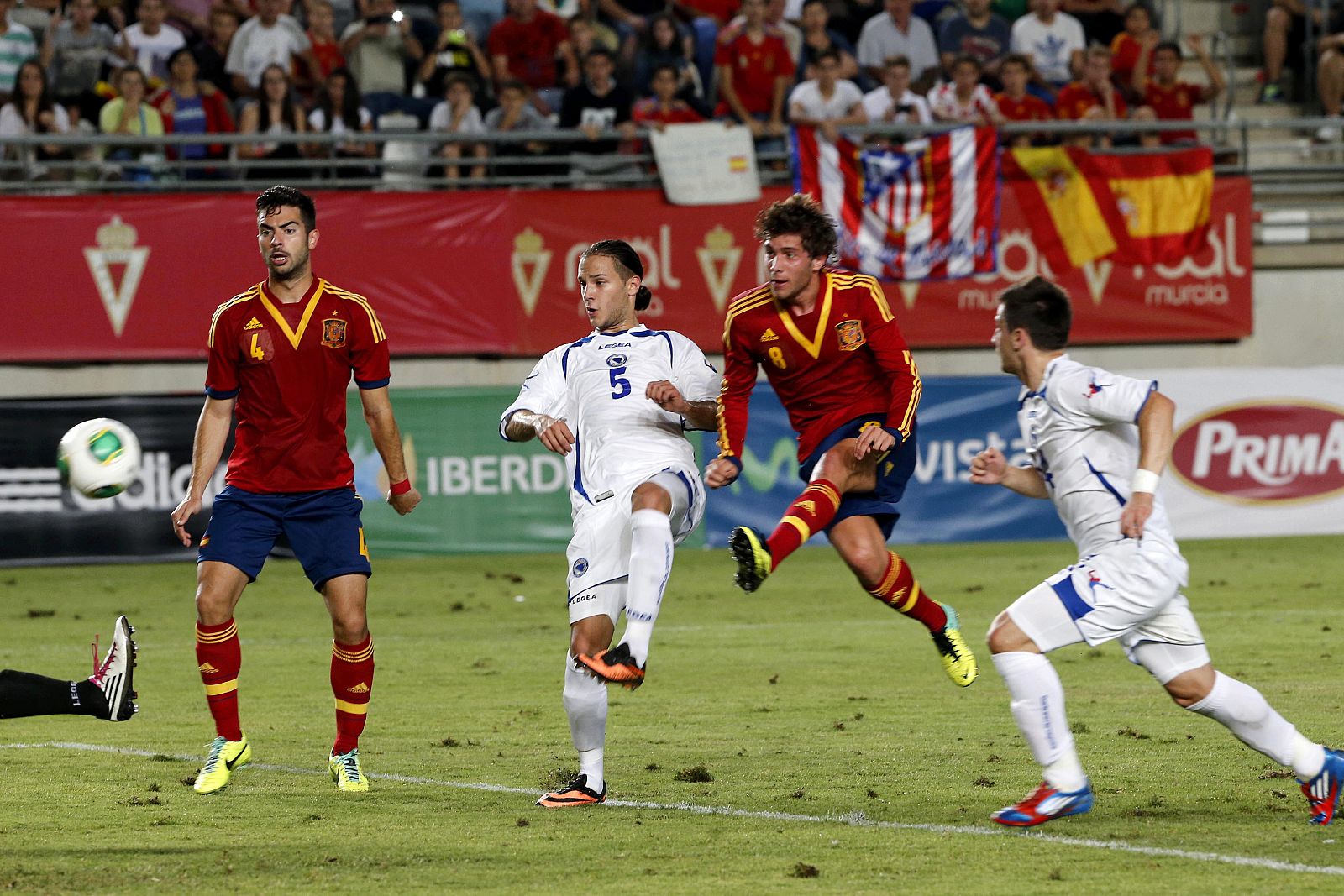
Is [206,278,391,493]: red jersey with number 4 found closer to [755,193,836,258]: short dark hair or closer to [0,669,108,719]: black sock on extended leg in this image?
[0,669,108,719]: black sock on extended leg

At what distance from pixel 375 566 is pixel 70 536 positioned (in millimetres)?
2778

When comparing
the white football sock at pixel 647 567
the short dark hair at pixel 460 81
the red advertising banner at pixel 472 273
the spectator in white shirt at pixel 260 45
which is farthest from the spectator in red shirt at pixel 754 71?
the white football sock at pixel 647 567

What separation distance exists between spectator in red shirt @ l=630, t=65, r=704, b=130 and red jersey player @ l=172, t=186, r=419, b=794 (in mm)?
12020

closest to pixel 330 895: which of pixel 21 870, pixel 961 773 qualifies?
pixel 21 870

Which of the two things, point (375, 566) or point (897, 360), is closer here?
point (897, 360)

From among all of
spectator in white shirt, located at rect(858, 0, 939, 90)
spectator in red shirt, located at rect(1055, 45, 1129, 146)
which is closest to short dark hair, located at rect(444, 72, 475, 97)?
spectator in white shirt, located at rect(858, 0, 939, 90)

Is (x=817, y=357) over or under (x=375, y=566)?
over

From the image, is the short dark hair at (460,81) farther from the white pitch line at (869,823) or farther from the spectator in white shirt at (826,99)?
the white pitch line at (869,823)

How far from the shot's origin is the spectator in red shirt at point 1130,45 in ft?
67.3

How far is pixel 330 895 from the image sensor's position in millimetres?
5336

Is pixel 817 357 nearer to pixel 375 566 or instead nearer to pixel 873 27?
pixel 375 566

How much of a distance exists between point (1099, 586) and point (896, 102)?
14.0 m

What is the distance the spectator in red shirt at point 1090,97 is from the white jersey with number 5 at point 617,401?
1356cm

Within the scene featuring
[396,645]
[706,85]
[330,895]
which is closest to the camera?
[330,895]
